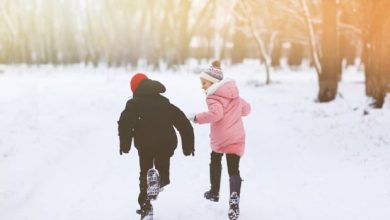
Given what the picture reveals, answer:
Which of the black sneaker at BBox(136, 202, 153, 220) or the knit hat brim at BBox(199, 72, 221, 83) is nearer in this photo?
the black sneaker at BBox(136, 202, 153, 220)

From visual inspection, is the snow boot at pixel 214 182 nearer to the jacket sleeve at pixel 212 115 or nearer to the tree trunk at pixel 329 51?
the jacket sleeve at pixel 212 115

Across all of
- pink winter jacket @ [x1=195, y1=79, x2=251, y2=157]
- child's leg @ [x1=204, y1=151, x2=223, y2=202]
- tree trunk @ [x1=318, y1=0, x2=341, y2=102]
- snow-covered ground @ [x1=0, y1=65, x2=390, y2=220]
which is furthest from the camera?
tree trunk @ [x1=318, y1=0, x2=341, y2=102]

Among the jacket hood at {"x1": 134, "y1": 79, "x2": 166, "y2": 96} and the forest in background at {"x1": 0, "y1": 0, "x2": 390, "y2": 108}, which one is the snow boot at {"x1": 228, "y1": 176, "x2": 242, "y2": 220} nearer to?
the jacket hood at {"x1": 134, "y1": 79, "x2": 166, "y2": 96}

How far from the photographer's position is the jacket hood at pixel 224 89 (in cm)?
614

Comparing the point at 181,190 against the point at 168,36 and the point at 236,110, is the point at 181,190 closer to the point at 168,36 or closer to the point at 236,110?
the point at 236,110

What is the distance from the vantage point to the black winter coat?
235 inches

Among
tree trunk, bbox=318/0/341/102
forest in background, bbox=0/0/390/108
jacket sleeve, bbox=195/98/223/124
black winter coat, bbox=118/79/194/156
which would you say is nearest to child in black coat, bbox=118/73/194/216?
black winter coat, bbox=118/79/194/156

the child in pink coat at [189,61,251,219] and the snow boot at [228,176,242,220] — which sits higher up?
the child in pink coat at [189,61,251,219]

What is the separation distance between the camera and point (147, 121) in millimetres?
6066

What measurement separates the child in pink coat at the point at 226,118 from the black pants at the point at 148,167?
0.57m

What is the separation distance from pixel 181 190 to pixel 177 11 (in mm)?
39074

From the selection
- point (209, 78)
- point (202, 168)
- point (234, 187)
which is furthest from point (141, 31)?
point (234, 187)

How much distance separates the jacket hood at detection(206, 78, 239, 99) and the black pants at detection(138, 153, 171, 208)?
892 millimetres

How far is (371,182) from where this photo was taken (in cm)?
856
